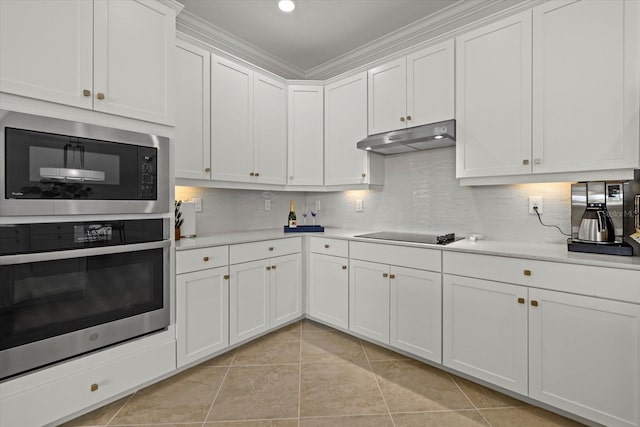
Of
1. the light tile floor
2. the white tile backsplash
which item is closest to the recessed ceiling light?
the white tile backsplash

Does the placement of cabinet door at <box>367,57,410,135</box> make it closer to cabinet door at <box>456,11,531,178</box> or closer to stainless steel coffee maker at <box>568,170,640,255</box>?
cabinet door at <box>456,11,531,178</box>

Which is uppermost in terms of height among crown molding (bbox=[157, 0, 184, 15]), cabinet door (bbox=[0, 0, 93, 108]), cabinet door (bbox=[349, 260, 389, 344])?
crown molding (bbox=[157, 0, 184, 15])

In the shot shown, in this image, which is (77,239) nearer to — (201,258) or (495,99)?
(201,258)

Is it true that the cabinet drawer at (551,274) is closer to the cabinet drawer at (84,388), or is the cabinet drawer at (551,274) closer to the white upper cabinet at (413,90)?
the white upper cabinet at (413,90)

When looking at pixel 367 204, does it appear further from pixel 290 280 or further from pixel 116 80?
pixel 116 80

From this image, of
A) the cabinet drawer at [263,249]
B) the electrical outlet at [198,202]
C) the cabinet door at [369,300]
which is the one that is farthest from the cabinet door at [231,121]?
the cabinet door at [369,300]

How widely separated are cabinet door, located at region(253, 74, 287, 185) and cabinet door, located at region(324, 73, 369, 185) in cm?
44

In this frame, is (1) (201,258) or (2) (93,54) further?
(1) (201,258)

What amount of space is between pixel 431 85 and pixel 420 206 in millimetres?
1041

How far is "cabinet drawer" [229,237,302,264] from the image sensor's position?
8.04ft

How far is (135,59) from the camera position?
6.13 ft

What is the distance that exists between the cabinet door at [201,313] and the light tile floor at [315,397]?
0.18 m

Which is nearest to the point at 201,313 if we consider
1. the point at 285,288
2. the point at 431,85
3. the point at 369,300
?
the point at 285,288

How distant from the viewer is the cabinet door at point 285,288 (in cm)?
276
